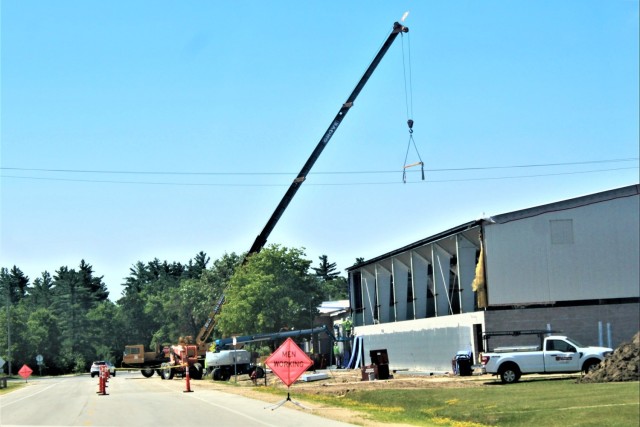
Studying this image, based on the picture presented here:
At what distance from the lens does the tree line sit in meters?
87.0

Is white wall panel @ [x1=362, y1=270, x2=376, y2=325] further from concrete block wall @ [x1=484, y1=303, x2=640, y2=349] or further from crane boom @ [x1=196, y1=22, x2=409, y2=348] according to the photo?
concrete block wall @ [x1=484, y1=303, x2=640, y2=349]

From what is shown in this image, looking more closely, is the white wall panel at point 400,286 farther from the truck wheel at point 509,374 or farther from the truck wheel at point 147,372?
the truck wheel at point 509,374

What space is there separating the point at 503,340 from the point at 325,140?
2058 centimetres

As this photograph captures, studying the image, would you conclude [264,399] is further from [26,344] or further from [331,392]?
[26,344]

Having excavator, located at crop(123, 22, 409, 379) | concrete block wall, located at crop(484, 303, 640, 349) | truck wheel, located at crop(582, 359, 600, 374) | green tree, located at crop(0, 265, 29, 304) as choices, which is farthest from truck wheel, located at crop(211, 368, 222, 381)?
green tree, located at crop(0, 265, 29, 304)

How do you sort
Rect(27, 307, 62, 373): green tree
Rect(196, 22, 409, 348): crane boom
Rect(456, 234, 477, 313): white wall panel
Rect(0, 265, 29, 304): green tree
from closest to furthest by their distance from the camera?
Rect(456, 234, 477, 313): white wall panel
Rect(196, 22, 409, 348): crane boom
Rect(27, 307, 62, 373): green tree
Rect(0, 265, 29, 304): green tree

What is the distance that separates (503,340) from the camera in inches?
1519

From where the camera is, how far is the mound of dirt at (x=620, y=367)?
27.0 m

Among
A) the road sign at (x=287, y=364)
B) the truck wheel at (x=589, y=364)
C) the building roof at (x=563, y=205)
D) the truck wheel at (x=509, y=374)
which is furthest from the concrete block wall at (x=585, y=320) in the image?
the road sign at (x=287, y=364)

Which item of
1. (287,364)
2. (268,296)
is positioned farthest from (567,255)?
(268,296)

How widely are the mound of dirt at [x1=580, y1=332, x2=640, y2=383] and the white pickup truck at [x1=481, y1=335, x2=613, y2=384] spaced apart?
3292mm

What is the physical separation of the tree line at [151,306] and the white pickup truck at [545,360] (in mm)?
40145

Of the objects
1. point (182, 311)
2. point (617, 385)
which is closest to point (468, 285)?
point (617, 385)

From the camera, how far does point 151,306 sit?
147750 millimetres
